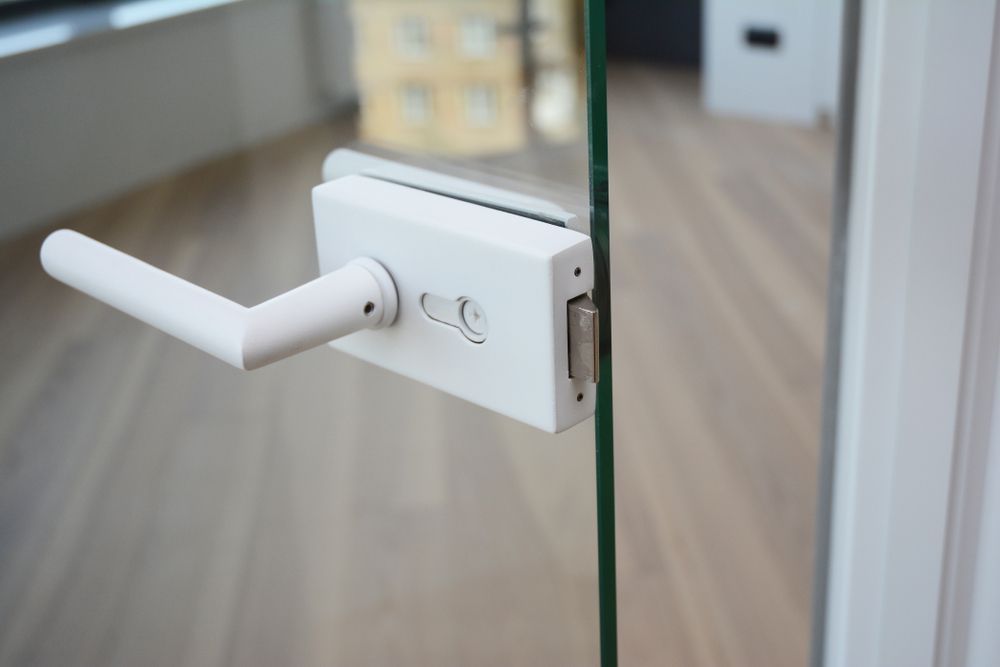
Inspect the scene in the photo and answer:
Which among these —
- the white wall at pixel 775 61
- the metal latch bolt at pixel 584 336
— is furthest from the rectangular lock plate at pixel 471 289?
the white wall at pixel 775 61

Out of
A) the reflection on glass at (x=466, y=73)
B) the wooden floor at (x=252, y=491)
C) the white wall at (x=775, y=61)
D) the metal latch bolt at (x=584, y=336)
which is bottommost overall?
the white wall at (x=775, y=61)

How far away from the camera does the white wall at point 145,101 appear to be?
429mm

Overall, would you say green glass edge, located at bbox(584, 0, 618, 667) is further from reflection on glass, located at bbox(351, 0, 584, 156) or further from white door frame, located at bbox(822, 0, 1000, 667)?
white door frame, located at bbox(822, 0, 1000, 667)

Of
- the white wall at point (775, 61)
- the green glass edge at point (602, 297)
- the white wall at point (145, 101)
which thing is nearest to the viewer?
the green glass edge at point (602, 297)

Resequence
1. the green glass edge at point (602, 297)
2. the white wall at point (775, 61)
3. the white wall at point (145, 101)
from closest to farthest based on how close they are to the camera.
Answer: the green glass edge at point (602, 297) < the white wall at point (145, 101) < the white wall at point (775, 61)

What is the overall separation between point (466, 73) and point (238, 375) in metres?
0.18

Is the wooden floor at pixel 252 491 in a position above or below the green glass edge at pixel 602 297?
below

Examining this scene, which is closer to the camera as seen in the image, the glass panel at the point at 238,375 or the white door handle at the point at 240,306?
the white door handle at the point at 240,306

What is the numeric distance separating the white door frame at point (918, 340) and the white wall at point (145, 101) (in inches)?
10.2

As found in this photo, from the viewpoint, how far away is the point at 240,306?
324 millimetres

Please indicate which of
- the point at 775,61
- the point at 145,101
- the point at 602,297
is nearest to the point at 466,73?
the point at 145,101

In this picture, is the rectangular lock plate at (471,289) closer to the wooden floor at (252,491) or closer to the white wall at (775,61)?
the wooden floor at (252,491)

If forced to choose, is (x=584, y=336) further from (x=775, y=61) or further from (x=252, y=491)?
(x=775, y=61)

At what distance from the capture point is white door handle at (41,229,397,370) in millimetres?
316
